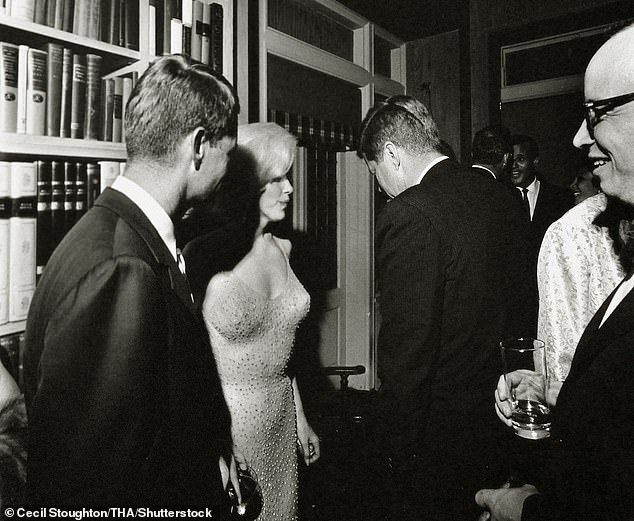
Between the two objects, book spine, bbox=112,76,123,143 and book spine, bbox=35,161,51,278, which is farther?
book spine, bbox=112,76,123,143

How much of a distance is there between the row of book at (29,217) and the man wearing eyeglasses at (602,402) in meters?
1.31

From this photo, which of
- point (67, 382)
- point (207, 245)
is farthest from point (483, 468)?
point (67, 382)

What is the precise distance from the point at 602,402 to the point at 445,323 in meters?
0.76

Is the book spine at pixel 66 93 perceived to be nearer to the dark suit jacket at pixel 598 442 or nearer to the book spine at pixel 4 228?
the book spine at pixel 4 228

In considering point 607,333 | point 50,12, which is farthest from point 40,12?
point 607,333

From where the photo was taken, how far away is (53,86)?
1.48 metres

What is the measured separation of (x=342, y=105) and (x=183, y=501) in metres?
2.87

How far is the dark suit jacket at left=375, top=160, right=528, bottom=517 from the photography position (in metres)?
1.51

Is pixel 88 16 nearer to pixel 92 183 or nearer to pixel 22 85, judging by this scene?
pixel 22 85

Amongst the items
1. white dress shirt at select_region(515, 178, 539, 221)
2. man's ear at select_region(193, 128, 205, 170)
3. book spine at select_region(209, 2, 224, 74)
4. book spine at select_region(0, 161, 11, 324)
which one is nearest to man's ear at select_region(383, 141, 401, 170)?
book spine at select_region(209, 2, 224, 74)

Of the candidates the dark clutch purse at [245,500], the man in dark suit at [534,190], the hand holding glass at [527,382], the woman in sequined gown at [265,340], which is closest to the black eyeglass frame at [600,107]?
the hand holding glass at [527,382]

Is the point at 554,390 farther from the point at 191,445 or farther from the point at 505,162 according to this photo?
the point at 505,162

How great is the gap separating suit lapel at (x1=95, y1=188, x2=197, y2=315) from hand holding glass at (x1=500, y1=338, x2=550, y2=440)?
77 cm

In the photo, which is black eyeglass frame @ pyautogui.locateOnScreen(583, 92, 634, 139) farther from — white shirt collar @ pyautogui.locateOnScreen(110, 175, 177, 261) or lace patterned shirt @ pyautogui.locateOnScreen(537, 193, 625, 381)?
white shirt collar @ pyautogui.locateOnScreen(110, 175, 177, 261)
